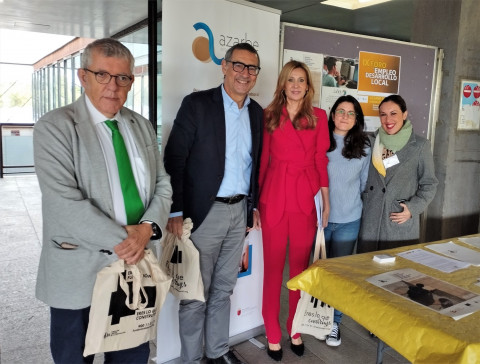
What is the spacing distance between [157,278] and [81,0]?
20.4 ft

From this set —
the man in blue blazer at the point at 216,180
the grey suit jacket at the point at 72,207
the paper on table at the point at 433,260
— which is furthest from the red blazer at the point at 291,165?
the grey suit jacket at the point at 72,207

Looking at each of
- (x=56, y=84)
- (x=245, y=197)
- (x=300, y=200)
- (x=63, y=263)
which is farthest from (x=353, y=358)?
(x=56, y=84)

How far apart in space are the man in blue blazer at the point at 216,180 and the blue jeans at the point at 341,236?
0.58 meters

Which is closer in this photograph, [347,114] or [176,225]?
[176,225]

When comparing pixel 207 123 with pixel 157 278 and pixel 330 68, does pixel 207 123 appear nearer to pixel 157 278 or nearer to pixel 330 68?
pixel 157 278

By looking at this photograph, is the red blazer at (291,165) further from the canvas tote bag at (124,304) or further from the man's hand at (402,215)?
the canvas tote bag at (124,304)

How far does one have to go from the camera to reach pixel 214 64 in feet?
7.89

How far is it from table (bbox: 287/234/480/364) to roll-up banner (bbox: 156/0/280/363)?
3.16ft

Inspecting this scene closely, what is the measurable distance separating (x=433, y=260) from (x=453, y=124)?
2517 mm

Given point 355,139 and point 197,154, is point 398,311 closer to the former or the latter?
point 197,154

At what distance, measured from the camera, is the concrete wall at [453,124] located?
3822 millimetres

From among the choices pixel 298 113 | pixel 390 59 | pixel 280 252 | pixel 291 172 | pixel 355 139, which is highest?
pixel 390 59

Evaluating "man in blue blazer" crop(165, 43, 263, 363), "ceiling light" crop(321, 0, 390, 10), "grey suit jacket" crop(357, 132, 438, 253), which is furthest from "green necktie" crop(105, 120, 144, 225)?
"ceiling light" crop(321, 0, 390, 10)

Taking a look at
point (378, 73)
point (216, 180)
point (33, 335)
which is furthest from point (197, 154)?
point (378, 73)
